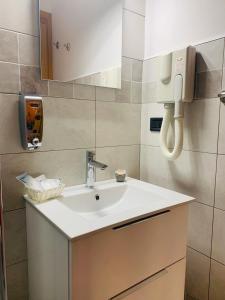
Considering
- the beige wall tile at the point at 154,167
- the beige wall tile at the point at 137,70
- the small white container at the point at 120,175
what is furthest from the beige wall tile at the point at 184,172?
the beige wall tile at the point at 137,70

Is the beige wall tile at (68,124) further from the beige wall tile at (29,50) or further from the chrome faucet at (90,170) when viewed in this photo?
the beige wall tile at (29,50)

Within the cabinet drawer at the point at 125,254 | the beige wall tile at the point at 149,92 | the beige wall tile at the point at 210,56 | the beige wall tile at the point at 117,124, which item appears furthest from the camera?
the beige wall tile at the point at 149,92

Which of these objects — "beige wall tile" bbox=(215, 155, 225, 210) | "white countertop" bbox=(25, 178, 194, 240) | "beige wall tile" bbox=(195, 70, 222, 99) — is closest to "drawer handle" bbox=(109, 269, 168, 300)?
"white countertop" bbox=(25, 178, 194, 240)

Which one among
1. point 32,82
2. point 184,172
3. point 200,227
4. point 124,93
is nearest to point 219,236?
point 200,227

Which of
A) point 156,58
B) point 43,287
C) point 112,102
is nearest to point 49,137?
point 112,102

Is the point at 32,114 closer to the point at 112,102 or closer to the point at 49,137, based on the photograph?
the point at 49,137

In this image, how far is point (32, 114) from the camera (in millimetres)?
943

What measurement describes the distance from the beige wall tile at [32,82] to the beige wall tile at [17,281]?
810 millimetres

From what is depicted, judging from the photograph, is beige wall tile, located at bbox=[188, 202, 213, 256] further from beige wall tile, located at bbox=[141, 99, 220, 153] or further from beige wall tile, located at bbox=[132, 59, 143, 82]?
beige wall tile, located at bbox=[132, 59, 143, 82]

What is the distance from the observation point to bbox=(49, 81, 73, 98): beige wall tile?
3.45 feet

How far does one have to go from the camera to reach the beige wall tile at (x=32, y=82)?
0.98 m

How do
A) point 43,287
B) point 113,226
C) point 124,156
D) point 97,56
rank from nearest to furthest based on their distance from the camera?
point 113,226, point 43,287, point 97,56, point 124,156

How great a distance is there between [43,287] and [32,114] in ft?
2.36

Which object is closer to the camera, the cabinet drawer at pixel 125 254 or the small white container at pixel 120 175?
the cabinet drawer at pixel 125 254
